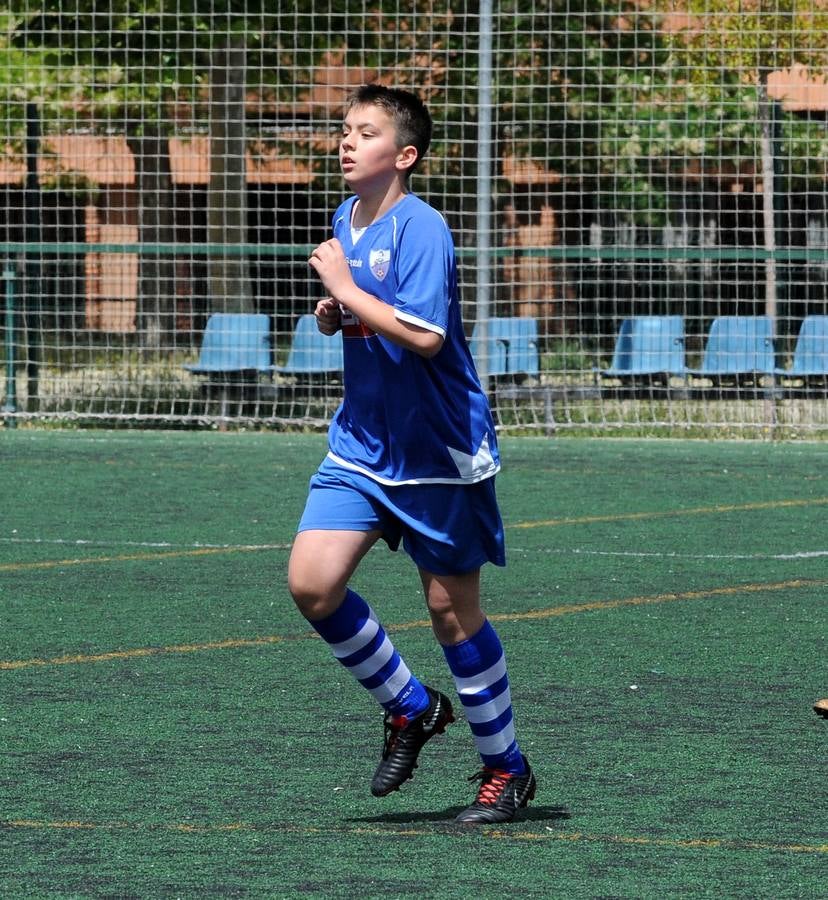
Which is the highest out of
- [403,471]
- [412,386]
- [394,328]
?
[394,328]

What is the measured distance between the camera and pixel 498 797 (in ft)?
16.1

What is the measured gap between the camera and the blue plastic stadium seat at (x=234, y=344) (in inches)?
696

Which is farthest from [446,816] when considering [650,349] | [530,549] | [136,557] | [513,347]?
[650,349]

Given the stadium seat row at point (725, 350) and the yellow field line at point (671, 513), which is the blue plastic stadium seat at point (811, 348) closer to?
the stadium seat row at point (725, 350)

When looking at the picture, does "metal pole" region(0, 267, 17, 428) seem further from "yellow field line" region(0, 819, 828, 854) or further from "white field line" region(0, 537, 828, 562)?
"yellow field line" region(0, 819, 828, 854)

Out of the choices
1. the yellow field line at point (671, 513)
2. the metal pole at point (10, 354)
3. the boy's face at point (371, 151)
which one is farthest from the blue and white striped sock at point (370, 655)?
the metal pole at point (10, 354)

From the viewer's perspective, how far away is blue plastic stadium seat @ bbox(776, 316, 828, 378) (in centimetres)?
1727

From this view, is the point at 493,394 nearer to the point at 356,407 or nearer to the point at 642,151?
the point at 642,151

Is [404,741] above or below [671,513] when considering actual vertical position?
above

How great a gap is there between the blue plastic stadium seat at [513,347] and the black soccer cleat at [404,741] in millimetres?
11771

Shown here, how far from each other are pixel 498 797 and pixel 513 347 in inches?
492

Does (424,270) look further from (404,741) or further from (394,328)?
(404,741)

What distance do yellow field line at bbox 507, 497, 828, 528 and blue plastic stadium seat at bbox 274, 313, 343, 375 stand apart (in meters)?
6.11

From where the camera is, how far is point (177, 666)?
6984 millimetres
